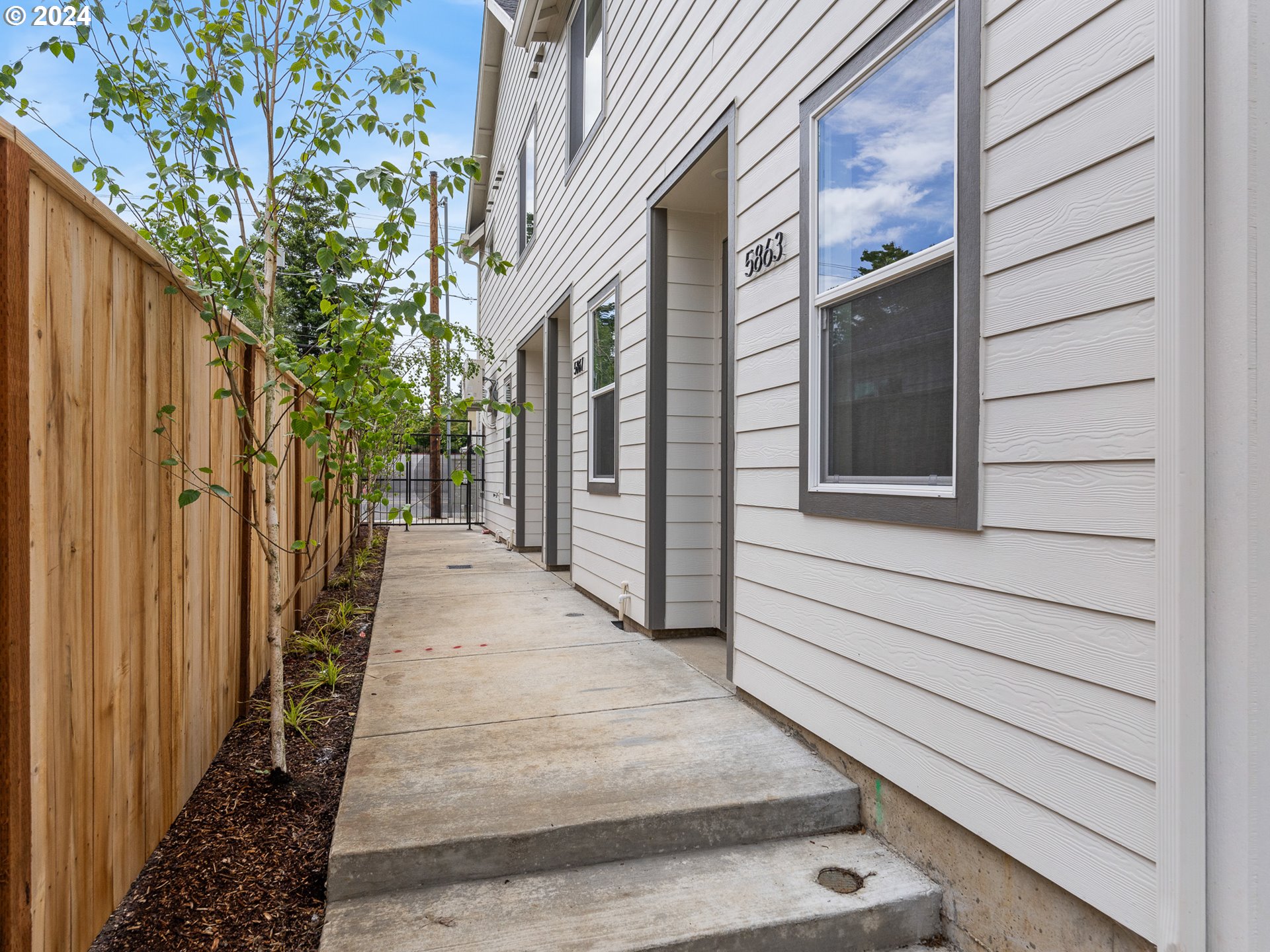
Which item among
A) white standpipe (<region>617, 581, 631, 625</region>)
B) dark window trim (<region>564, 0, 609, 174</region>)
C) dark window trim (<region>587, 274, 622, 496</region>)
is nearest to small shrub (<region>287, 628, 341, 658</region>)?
white standpipe (<region>617, 581, 631, 625</region>)

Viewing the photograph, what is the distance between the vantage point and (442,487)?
15391 millimetres

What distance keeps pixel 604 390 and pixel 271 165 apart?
317cm

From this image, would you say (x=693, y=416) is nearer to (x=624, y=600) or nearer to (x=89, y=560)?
(x=624, y=600)

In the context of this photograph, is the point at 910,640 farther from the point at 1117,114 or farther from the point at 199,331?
the point at 199,331

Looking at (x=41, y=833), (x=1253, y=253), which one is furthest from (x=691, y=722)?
(x=1253, y=253)

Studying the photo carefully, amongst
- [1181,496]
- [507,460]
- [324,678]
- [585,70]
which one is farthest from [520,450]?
[1181,496]

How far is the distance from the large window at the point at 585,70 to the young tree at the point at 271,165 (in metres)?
3.30

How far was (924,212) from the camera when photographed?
2.28 meters

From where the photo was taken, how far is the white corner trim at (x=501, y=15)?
836cm

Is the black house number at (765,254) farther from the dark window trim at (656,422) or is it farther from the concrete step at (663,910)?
the concrete step at (663,910)

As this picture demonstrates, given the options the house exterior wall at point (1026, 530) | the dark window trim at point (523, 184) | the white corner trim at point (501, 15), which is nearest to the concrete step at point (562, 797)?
the house exterior wall at point (1026, 530)

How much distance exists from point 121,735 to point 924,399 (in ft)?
7.58

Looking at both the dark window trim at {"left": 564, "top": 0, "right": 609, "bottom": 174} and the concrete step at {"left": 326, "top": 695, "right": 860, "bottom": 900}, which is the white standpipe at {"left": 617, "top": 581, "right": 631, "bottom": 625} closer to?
the concrete step at {"left": 326, "top": 695, "right": 860, "bottom": 900}

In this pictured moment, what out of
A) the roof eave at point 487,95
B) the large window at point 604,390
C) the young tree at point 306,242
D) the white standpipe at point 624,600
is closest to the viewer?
the young tree at point 306,242
